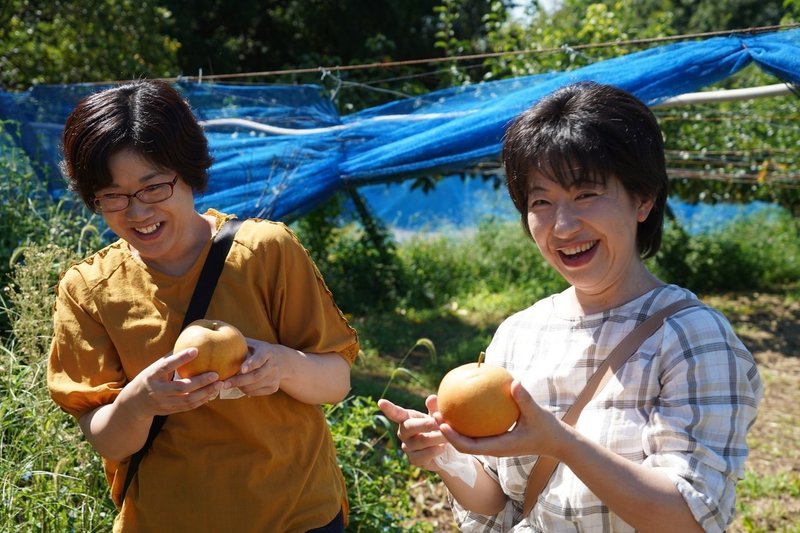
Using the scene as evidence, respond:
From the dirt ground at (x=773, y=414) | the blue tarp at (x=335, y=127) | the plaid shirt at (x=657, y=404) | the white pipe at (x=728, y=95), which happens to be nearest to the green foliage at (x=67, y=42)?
the blue tarp at (x=335, y=127)

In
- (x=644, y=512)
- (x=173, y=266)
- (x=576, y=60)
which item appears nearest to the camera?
(x=644, y=512)

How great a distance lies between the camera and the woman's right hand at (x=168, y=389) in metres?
1.54

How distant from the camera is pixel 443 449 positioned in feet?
5.66

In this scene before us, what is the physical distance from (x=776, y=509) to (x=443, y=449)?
2.85 m

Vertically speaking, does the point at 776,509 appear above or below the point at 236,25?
below

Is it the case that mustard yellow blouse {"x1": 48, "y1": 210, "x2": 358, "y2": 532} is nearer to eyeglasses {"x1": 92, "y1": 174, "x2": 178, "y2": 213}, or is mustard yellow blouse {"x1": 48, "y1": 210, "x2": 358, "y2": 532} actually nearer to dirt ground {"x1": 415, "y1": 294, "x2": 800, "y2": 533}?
eyeglasses {"x1": 92, "y1": 174, "x2": 178, "y2": 213}

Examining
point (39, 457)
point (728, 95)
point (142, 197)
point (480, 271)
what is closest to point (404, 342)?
point (480, 271)

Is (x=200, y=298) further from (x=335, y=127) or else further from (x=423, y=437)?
(x=335, y=127)

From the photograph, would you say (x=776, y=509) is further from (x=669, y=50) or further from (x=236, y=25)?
(x=236, y=25)

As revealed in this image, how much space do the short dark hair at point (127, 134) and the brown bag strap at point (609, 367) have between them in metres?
0.95

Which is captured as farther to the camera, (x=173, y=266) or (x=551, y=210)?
(x=173, y=266)

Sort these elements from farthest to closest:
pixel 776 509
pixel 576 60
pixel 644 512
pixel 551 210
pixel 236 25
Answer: pixel 236 25 < pixel 576 60 < pixel 776 509 < pixel 551 210 < pixel 644 512

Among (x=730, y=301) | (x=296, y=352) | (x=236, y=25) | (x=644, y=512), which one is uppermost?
(x=236, y=25)

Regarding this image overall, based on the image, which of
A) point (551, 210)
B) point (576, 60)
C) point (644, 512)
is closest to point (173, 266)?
point (551, 210)
